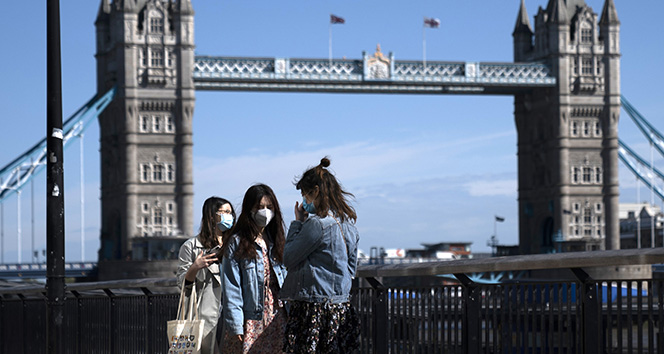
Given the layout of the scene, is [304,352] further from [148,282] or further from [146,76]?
[146,76]

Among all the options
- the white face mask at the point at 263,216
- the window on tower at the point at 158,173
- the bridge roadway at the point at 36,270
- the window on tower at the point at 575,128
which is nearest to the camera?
the white face mask at the point at 263,216

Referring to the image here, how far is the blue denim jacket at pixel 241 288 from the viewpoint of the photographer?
5.51m

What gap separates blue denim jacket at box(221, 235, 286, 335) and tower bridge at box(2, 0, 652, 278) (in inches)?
2232

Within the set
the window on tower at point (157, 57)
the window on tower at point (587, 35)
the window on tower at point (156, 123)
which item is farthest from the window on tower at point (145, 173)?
the window on tower at point (587, 35)

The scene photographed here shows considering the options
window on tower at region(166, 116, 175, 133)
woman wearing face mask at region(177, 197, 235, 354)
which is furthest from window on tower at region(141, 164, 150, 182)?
woman wearing face mask at region(177, 197, 235, 354)

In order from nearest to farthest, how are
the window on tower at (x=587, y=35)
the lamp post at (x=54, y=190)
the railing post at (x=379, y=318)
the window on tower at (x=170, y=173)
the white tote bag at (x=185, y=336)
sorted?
the white tote bag at (x=185, y=336), the railing post at (x=379, y=318), the lamp post at (x=54, y=190), the window on tower at (x=170, y=173), the window on tower at (x=587, y=35)

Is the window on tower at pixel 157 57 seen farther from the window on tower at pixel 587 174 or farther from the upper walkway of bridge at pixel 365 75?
the window on tower at pixel 587 174

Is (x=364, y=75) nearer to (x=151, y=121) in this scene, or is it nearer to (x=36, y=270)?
(x=151, y=121)

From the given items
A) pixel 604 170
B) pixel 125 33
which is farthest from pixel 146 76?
pixel 604 170

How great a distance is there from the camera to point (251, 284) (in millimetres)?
5574

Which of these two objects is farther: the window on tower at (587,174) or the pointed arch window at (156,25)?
the window on tower at (587,174)

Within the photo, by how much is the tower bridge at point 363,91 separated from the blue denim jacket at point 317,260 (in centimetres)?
5705

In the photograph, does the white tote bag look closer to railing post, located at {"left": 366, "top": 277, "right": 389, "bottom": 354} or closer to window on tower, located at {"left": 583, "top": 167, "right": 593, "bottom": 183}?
railing post, located at {"left": 366, "top": 277, "right": 389, "bottom": 354}

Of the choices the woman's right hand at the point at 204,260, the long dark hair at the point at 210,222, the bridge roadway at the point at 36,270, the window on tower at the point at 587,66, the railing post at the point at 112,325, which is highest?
the window on tower at the point at 587,66
